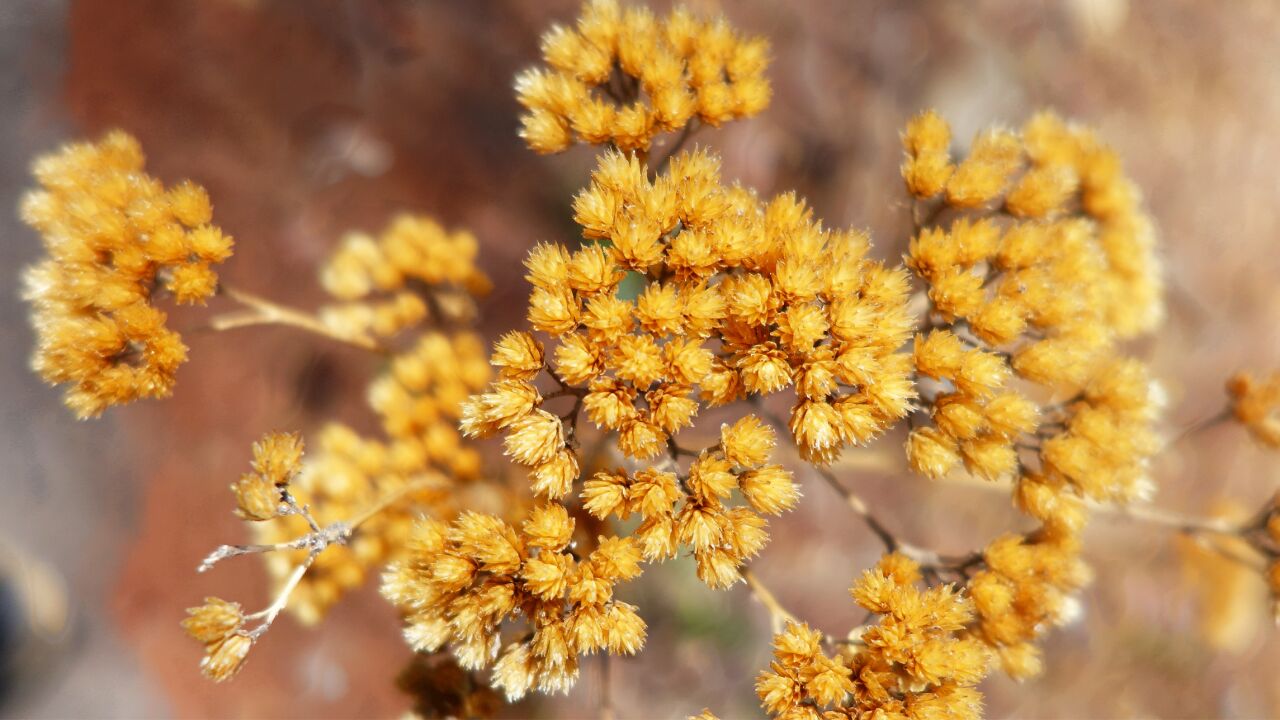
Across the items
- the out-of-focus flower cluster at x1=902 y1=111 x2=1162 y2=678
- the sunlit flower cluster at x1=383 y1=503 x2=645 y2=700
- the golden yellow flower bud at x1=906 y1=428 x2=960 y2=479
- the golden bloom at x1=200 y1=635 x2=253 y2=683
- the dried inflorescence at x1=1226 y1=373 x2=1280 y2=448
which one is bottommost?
the golden bloom at x1=200 y1=635 x2=253 y2=683

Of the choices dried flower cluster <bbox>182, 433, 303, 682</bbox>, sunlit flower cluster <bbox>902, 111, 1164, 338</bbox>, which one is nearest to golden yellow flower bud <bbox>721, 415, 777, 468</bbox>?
sunlit flower cluster <bbox>902, 111, 1164, 338</bbox>

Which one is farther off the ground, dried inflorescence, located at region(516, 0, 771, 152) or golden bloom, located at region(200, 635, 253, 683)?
dried inflorescence, located at region(516, 0, 771, 152)

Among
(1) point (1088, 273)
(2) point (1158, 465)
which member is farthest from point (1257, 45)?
(1) point (1088, 273)

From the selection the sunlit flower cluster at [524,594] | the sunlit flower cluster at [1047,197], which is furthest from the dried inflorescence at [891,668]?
the sunlit flower cluster at [1047,197]

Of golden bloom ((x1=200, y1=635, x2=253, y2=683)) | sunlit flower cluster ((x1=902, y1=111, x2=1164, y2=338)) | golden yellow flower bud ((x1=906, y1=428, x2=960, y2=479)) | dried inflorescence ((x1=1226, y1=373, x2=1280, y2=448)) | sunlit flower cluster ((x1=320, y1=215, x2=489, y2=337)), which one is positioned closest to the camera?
golden bloom ((x1=200, y1=635, x2=253, y2=683))

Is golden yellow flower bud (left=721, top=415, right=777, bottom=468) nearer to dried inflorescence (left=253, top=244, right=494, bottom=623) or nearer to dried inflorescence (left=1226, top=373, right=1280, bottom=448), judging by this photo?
dried inflorescence (left=253, top=244, right=494, bottom=623)

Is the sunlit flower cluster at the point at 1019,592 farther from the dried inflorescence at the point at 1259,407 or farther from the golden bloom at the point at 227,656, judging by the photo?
the golden bloom at the point at 227,656

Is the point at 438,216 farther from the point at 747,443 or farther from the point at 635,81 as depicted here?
the point at 747,443
